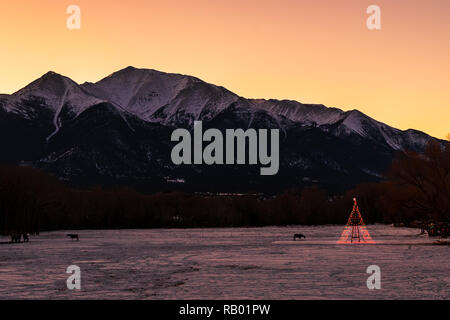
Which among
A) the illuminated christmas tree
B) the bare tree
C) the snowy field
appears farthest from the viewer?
the bare tree

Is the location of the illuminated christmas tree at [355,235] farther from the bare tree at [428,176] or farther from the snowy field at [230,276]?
the snowy field at [230,276]

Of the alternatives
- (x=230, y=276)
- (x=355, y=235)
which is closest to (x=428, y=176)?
(x=355, y=235)

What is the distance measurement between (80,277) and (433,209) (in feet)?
259

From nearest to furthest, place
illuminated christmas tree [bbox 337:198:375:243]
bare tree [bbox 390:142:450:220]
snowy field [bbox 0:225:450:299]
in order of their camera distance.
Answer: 1. snowy field [bbox 0:225:450:299]
2. illuminated christmas tree [bbox 337:198:375:243]
3. bare tree [bbox 390:142:450:220]

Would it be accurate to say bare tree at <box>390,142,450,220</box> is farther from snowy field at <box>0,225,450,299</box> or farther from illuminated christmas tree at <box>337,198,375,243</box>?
snowy field at <box>0,225,450,299</box>

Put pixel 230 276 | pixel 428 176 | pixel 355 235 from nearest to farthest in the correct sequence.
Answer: pixel 230 276
pixel 355 235
pixel 428 176

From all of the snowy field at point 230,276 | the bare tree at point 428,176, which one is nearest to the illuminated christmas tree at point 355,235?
the bare tree at point 428,176

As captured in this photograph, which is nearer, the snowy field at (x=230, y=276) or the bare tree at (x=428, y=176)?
the snowy field at (x=230, y=276)

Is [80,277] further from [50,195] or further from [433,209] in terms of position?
[50,195]

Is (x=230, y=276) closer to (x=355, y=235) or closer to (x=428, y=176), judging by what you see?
(x=355, y=235)

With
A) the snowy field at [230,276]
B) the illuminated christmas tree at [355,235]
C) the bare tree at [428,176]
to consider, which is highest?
the bare tree at [428,176]

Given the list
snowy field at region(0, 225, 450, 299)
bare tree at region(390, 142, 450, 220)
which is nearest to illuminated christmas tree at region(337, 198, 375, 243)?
bare tree at region(390, 142, 450, 220)
